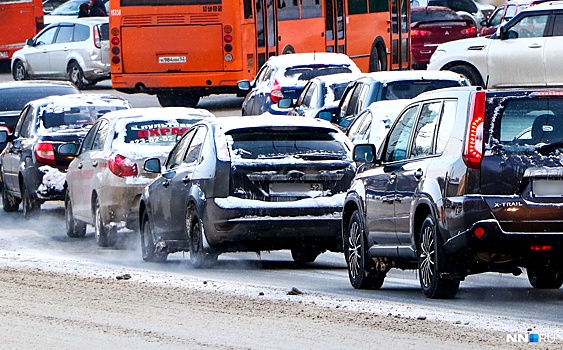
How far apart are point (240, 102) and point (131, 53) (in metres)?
5.06

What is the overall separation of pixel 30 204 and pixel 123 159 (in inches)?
182

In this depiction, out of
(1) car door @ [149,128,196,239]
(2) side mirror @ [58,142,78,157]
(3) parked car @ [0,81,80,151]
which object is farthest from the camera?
(3) parked car @ [0,81,80,151]

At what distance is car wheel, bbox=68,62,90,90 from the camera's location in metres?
40.5

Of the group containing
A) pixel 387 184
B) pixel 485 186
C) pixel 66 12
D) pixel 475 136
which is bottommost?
pixel 66 12

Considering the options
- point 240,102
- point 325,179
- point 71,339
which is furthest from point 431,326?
point 240,102

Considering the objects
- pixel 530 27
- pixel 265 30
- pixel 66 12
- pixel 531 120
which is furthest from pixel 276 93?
pixel 66 12

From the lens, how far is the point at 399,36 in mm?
37531

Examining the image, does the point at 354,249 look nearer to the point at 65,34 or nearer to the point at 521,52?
the point at 521,52

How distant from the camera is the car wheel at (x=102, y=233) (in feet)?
55.7

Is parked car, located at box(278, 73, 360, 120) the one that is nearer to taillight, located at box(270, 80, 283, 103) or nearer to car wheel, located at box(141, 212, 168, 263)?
taillight, located at box(270, 80, 283, 103)

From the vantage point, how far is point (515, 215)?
33.5 feet

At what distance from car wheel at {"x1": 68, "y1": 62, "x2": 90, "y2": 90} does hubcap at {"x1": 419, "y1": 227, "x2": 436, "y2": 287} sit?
99.2ft

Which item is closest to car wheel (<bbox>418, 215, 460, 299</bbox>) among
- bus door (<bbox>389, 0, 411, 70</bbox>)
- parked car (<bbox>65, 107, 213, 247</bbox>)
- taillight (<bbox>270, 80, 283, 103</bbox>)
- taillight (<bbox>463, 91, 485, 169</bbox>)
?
taillight (<bbox>463, 91, 485, 169</bbox>)

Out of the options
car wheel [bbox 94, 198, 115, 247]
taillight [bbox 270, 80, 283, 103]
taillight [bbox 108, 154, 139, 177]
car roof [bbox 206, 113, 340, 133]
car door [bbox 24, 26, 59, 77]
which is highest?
car roof [bbox 206, 113, 340, 133]
